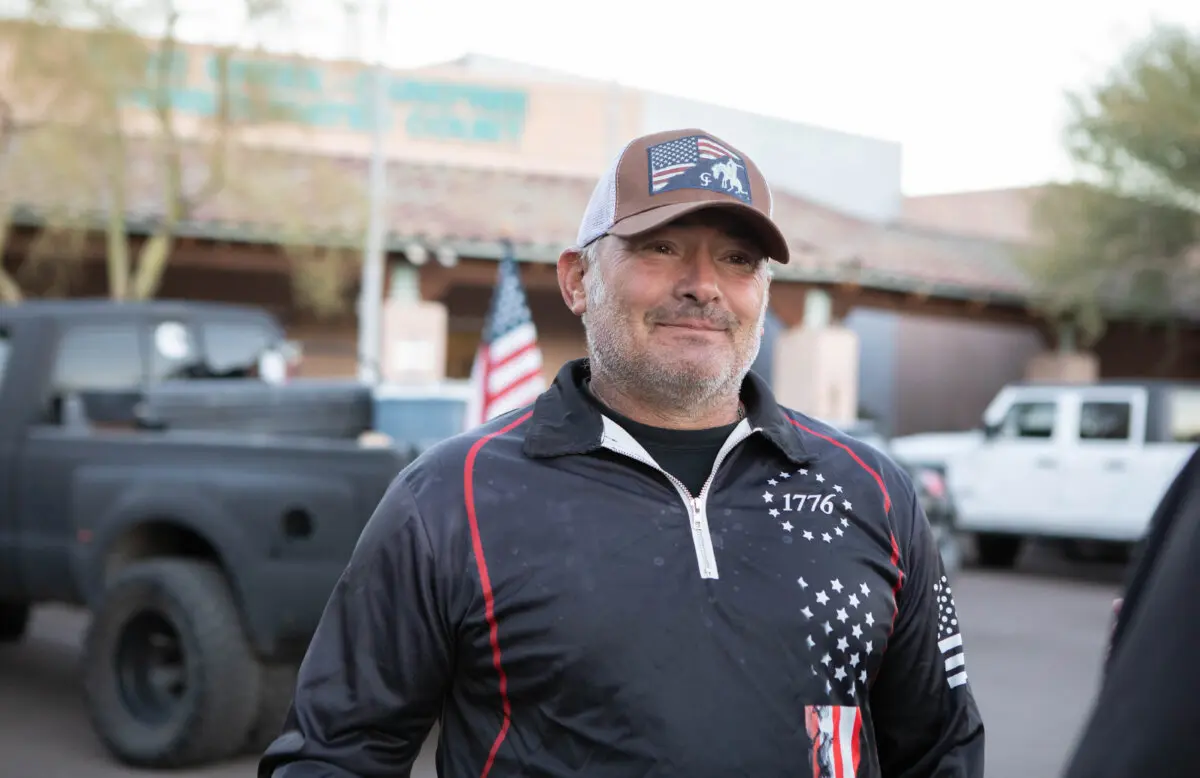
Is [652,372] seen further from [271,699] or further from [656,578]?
[271,699]

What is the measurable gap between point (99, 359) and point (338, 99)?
678 inches

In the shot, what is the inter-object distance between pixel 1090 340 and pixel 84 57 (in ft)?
59.1

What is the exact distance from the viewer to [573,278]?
7.89 ft

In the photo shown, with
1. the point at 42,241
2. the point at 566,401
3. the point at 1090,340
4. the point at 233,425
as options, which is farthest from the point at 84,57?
the point at 1090,340

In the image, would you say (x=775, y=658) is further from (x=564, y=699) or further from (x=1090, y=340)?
(x=1090, y=340)

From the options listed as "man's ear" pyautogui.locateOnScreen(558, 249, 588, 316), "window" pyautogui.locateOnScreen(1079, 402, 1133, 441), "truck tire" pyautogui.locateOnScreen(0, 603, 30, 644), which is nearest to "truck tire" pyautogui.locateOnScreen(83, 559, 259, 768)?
"truck tire" pyautogui.locateOnScreen(0, 603, 30, 644)

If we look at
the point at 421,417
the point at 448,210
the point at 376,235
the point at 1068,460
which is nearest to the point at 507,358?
the point at 421,417

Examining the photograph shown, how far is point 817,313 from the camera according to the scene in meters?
20.7

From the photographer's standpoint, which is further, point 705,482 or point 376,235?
point 376,235

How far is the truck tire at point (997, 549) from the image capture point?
49.0 feet

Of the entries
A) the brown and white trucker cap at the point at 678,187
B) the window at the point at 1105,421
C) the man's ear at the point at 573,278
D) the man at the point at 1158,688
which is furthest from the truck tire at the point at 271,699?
the window at the point at 1105,421

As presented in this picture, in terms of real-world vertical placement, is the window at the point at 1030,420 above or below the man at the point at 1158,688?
below

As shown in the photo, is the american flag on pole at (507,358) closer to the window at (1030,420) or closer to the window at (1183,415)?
the window at (1030,420)

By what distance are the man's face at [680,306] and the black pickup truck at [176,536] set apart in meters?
3.12
